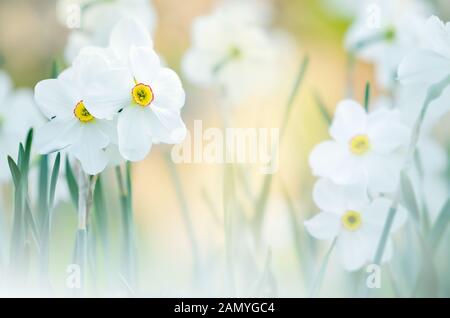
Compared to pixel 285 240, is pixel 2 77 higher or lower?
higher

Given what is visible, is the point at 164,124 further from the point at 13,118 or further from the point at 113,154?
the point at 13,118

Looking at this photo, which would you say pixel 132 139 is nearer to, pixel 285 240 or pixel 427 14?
pixel 285 240

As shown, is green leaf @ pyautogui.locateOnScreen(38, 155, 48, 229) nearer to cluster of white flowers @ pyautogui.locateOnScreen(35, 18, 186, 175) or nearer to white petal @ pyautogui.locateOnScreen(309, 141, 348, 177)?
cluster of white flowers @ pyautogui.locateOnScreen(35, 18, 186, 175)

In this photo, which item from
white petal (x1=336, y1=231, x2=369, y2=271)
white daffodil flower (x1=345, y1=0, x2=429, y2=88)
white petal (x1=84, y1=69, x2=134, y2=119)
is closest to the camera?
white petal (x1=84, y1=69, x2=134, y2=119)

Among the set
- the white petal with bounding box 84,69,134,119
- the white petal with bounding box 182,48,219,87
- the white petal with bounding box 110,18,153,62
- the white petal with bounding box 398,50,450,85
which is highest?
the white petal with bounding box 182,48,219,87

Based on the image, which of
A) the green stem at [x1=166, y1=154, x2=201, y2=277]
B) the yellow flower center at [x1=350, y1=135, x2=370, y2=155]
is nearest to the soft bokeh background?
the green stem at [x1=166, y1=154, x2=201, y2=277]

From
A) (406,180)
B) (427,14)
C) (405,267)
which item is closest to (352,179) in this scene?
(406,180)
